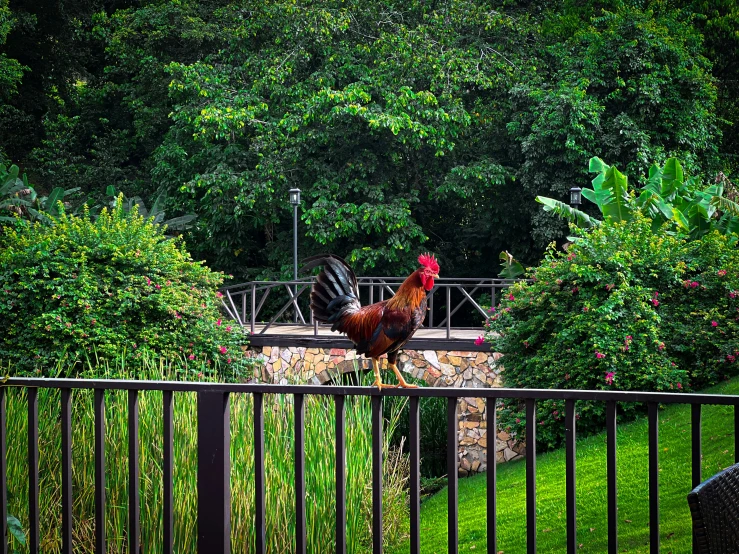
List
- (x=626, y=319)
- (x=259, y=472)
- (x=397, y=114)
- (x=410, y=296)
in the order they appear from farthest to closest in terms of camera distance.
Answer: (x=397, y=114) → (x=626, y=319) → (x=410, y=296) → (x=259, y=472)

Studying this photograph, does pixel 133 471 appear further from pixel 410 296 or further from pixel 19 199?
pixel 19 199

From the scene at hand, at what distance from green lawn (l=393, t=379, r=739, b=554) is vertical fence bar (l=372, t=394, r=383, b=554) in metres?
3.33

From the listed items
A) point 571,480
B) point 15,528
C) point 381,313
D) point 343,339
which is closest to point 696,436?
point 571,480

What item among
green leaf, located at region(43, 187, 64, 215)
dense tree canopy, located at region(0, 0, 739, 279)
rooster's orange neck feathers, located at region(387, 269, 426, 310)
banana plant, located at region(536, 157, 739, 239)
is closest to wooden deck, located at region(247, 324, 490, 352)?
banana plant, located at region(536, 157, 739, 239)

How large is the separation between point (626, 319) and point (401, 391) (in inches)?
273

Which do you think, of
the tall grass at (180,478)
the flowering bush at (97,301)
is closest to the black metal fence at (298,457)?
the tall grass at (180,478)

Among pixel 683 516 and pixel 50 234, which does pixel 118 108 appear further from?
pixel 683 516

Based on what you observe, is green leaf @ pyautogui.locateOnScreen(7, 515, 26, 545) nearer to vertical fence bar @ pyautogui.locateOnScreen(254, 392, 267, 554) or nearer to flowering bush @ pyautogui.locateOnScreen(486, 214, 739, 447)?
vertical fence bar @ pyautogui.locateOnScreen(254, 392, 267, 554)

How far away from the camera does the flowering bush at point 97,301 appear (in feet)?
32.0

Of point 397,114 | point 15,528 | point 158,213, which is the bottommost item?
point 15,528

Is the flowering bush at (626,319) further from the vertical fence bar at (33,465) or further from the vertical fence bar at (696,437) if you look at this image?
the vertical fence bar at (33,465)

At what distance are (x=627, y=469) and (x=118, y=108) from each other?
15990 mm

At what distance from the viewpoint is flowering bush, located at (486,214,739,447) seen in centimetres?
863

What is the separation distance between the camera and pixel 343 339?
39.7 ft
